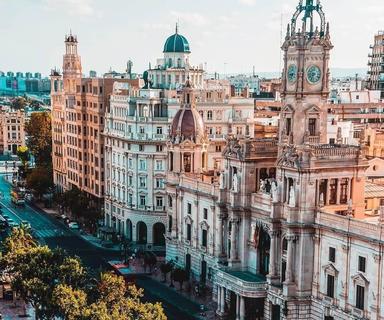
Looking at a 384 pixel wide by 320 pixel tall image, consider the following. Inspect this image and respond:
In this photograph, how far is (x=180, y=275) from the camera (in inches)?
3895

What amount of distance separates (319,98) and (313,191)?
41.3 ft

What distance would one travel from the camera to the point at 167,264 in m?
106

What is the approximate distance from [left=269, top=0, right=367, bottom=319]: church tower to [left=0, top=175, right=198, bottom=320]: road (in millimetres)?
16634

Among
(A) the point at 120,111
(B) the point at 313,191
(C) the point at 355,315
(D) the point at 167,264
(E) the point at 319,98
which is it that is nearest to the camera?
(C) the point at 355,315

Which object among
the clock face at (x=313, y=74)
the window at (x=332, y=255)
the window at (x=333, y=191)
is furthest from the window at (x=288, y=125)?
the window at (x=332, y=255)

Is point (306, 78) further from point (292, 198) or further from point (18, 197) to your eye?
point (18, 197)

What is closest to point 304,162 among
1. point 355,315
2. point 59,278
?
point 355,315

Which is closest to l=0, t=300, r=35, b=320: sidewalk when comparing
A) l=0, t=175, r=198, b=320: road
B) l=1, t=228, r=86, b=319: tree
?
l=1, t=228, r=86, b=319: tree

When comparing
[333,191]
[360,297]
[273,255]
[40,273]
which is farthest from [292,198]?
[40,273]

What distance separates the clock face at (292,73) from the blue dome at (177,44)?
55.7 metres

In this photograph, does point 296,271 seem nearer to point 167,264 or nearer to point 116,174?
point 167,264

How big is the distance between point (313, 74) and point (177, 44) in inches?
2314

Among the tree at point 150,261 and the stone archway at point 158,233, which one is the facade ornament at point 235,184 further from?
the stone archway at point 158,233

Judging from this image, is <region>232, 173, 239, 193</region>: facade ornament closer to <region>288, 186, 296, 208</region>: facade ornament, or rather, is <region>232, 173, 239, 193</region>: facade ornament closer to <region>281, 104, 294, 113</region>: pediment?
<region>281, 104, 294, 113</region>: pediment
